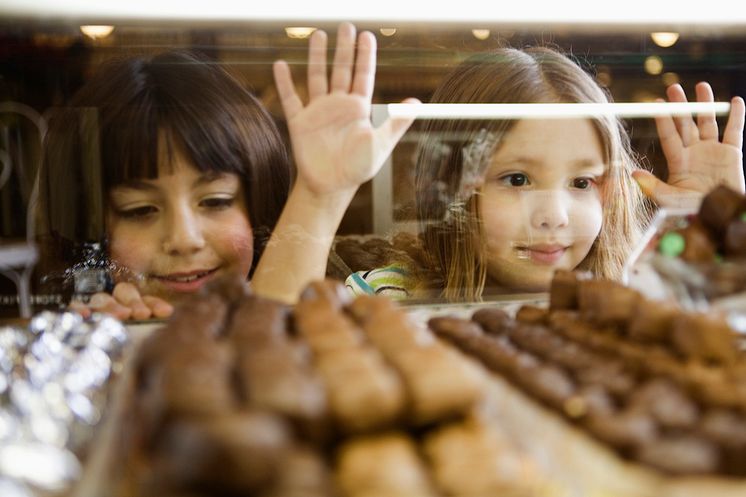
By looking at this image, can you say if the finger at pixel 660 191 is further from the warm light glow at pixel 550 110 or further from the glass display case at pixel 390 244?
the warm light glow at pixel 550 110

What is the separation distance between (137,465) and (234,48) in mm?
1382

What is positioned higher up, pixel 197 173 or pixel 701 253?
pixel 197 173

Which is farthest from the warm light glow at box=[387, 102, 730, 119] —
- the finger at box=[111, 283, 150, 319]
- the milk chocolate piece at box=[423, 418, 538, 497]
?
the milk chocolate piece at box=[423, 418, 538, 497]

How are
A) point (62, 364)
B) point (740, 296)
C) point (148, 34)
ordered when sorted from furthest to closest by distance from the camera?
point (148, 34) < point (740, 296) < point (62, 364)

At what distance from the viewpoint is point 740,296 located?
1465mm

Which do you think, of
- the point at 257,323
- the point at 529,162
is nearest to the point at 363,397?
the point at 257,323

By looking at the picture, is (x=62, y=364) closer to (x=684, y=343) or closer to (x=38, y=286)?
(x=38, y=286)

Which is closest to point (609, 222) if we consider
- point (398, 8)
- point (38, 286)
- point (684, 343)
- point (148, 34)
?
point (398, 8)

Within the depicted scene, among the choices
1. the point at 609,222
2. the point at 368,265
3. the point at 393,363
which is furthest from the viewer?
the point at 609,222

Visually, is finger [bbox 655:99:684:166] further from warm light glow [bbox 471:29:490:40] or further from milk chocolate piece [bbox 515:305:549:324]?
milk chocolate piece [bbox 515:305:549:324]

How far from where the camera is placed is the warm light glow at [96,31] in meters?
2.03

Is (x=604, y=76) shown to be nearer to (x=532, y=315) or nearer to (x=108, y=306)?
(x=532, y=315)

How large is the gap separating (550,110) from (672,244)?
2.76ft

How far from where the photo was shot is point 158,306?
205 centimetres
